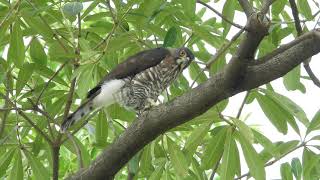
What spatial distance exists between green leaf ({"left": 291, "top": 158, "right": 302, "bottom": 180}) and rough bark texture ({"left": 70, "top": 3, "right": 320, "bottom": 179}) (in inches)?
33.9

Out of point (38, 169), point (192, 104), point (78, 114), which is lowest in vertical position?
point (192, 104)

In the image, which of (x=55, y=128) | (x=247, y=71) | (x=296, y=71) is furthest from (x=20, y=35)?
(x=296, y=71)

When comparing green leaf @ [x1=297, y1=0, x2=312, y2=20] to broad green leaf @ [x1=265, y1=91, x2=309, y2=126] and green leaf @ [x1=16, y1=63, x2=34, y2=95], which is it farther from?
green leaf @ [x1=16, y1=63, x2=34, y2=95]

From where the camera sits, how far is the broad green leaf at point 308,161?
3.30 meters

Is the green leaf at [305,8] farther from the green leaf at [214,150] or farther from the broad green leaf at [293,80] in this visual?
the green leaf at [214,150]

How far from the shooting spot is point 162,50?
4070mm

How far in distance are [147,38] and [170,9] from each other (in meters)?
0.48

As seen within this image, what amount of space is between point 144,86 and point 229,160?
3.42 ft

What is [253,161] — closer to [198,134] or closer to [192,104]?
[198,134]

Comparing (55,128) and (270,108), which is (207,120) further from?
(55,128)

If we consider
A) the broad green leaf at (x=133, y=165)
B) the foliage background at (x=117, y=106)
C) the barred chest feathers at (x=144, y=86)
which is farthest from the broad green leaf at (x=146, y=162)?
the barred chest feathers at (x=144, y=86)

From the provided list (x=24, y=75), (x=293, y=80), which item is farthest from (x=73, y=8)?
(x=293, y=80)

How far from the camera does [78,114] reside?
3.88 metres

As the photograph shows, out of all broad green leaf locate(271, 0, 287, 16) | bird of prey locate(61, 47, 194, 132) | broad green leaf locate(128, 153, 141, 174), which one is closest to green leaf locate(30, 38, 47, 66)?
bird of prey locate(61, 47, 194, 132)
